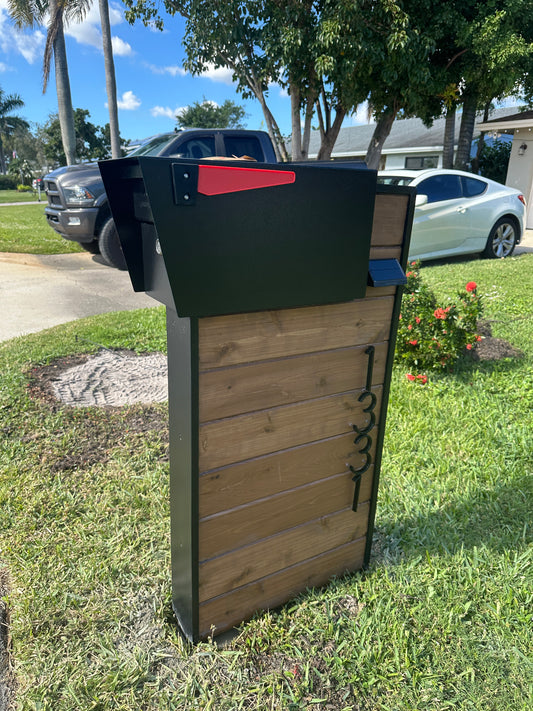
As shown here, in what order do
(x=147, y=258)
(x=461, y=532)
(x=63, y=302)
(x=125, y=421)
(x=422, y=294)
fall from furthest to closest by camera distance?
(x=63, y=302) → (x=422, y=294) → (x=125, y=421) → (x=461, y=532) → (x=147, y=258)

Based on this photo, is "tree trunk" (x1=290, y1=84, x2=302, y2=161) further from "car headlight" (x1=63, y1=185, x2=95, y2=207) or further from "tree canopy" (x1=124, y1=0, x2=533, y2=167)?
"car headlight" (x1=63, y1=185, x2=95, y2=207)

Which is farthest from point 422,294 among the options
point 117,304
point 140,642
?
point 117,304

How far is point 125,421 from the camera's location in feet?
10.5

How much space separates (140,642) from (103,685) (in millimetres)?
184

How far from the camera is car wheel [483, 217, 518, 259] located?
28.1 feet

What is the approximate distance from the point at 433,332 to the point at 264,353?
259cm

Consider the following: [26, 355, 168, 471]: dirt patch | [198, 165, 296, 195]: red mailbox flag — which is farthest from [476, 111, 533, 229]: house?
[198, 165, 296, 195]: red mailbox flag

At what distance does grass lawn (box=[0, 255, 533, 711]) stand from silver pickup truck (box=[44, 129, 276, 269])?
447cm

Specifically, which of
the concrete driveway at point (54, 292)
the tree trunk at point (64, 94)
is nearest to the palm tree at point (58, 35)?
the tree trunk at point (64, 94)

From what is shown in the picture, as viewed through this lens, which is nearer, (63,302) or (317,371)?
(317,371)

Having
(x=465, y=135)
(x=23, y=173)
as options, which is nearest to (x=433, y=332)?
(x=465, y=135)

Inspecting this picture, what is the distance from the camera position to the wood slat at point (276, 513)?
1522 millimetres

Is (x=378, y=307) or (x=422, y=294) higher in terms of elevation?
(x=378, y=307)

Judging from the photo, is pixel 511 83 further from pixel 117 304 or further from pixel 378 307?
pixel 378 307
